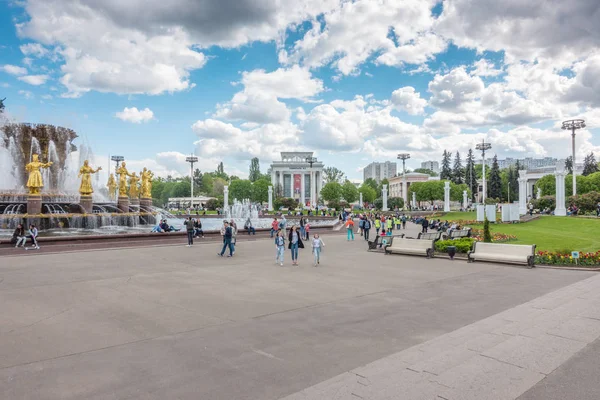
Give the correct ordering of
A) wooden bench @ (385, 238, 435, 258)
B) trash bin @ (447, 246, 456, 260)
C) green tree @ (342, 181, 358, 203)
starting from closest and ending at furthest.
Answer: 1. trash bin @ (447, 246, 456, 260)
2. wooden bench @ (385, 238, 435, 258)
3. green tree @ (342, 181, 358, 203)

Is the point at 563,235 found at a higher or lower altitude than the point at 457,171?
lower

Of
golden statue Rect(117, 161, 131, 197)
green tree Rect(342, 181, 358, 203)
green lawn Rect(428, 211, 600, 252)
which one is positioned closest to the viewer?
green lawn Rect(428, 211, 600, 252)

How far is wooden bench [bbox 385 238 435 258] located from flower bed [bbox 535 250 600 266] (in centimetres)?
372

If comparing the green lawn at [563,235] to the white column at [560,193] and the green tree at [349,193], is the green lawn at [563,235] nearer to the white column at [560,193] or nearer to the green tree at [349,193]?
the white column at [560,193]

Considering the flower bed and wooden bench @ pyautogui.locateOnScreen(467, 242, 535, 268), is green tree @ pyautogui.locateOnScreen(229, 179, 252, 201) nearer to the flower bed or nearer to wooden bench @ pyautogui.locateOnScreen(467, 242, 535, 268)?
wooden bench @ pyautogui.locateOnScreen(467, 242, 535, 268)

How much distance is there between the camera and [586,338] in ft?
20.0

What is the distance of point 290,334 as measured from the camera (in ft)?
20.9

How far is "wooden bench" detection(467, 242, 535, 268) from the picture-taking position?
1361cm

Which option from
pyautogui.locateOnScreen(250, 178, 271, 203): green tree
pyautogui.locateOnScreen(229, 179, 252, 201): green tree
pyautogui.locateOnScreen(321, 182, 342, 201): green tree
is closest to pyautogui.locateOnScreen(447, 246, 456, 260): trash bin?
pyautogui.locateOnScreen(321, 182, 342, 201): green tree

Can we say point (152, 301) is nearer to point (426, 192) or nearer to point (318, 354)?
point (318, 354)

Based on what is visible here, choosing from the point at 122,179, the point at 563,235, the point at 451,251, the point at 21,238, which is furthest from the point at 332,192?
the point at 21,238

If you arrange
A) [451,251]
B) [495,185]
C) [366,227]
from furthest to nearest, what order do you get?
[495,185] < [366,227] < [451,251]

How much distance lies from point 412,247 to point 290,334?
11.8 metres

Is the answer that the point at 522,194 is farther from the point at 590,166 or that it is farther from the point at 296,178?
the point at 296,178
